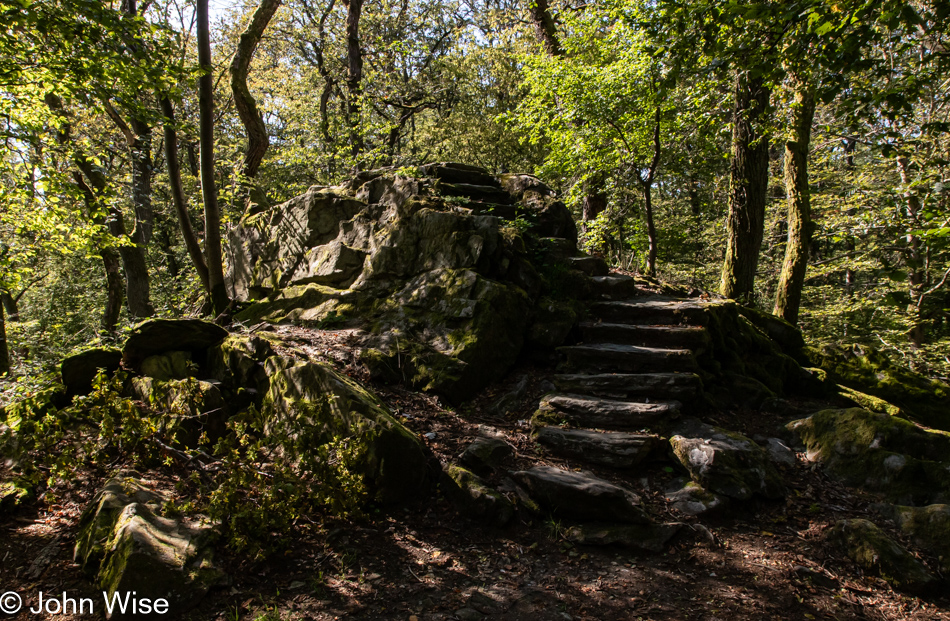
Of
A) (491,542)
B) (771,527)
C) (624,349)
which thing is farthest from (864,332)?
(491,542)

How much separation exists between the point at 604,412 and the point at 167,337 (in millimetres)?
4894

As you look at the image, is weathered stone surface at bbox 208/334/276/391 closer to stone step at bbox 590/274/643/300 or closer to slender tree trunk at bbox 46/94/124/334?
slender tree trunk at bbox 46/94/124/334

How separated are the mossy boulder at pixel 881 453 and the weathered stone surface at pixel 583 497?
7.65ft

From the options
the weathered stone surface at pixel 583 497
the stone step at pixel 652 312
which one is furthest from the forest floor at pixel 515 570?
the stone step at pixel 652 312

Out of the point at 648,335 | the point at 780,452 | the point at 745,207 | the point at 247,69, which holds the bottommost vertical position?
the point at 780,452

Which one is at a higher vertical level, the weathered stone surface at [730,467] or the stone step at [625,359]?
the stone step at [625,359]

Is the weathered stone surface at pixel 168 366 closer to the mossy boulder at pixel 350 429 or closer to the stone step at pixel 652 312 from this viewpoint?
the mossy boulder at pixel 350 429

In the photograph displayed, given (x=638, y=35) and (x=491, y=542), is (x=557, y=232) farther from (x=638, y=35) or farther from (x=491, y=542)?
(x=491, y=542)

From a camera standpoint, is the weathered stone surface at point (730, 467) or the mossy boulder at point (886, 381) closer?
the weathered stone surface at point (730, 467)

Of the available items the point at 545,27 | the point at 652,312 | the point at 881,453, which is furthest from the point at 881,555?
the point at 545,27

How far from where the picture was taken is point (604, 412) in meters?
5.12

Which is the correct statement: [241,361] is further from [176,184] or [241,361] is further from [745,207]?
[745,207]

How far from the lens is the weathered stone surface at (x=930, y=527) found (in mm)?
3582

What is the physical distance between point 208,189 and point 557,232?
19.2 feet
